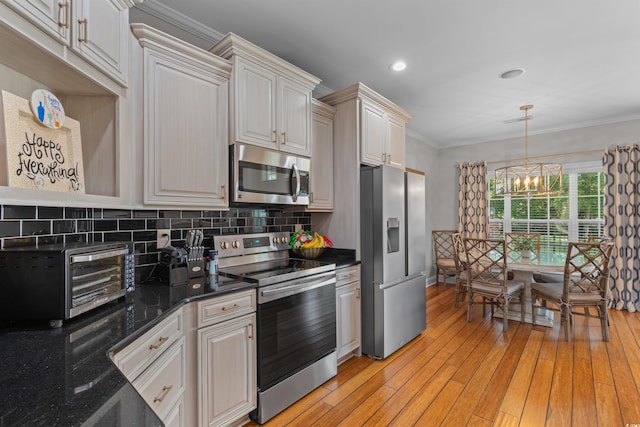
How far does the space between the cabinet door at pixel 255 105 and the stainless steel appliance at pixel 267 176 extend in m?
0.08

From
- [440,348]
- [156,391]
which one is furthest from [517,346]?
[156,391]

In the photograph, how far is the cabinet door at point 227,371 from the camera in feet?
5.31

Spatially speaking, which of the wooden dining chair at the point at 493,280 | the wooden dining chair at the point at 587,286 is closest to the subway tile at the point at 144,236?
the wooden dining chair at the point at 493,280

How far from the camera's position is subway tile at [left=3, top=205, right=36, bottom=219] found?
51.4 inches

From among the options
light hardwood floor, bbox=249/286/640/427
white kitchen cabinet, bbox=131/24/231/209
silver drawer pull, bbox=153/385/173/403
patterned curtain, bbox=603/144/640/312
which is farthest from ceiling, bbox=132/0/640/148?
light hardwood floor, bbox=249/286/640/427

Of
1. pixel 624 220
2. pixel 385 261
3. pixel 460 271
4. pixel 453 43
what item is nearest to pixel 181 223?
pixel 385 261

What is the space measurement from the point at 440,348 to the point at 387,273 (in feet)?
3.22

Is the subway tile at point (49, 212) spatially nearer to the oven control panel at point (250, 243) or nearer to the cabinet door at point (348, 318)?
the oven control panel at point (250, 243)

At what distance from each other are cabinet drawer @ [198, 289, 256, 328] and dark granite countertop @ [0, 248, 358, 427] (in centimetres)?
18

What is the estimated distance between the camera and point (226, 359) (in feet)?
5.59

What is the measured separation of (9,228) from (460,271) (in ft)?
14.4

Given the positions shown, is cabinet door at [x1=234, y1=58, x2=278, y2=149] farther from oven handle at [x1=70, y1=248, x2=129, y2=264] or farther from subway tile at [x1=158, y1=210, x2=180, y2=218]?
oven handle at [x1=70, y1=248, x2=129, y2=264]

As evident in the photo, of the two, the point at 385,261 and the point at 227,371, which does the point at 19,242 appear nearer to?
the point at 227,371

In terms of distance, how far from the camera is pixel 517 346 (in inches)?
117
